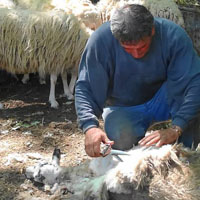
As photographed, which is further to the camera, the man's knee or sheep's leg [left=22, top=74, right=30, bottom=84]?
sheep's leg [left=22, top=74, right=30, bottom=84]

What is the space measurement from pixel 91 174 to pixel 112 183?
0.35 m

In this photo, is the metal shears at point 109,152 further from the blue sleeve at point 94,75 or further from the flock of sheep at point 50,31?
the flock of sheep at point 50,31

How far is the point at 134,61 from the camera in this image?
104 inches

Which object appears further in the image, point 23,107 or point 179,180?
point 23,107

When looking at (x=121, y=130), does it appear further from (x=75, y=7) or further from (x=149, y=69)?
(x=75, y=7)

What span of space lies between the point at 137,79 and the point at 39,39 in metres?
2.10

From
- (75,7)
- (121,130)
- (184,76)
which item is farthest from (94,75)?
(75,7)

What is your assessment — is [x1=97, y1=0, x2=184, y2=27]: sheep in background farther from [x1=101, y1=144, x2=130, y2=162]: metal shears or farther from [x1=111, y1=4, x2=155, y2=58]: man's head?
[x1=101, y1=144, x2=130, y2=162]: metal shears

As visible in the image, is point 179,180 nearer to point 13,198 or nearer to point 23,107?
point 13,198

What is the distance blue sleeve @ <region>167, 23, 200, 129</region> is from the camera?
256 centimetres

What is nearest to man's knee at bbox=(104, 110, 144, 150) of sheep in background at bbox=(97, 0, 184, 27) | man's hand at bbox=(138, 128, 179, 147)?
man's hand at bbox=(138, 128, 179, 147)

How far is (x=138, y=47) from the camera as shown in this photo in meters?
2.44

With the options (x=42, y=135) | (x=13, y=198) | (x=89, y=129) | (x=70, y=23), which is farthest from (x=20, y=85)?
(x=89, y=129)

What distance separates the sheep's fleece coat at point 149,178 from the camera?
228 centimetres
